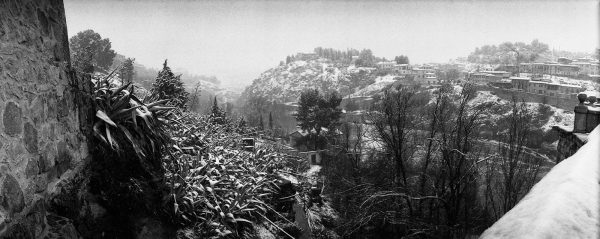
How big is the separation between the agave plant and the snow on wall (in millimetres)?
3453

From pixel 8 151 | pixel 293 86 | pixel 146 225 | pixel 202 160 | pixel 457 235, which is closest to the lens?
pixel 8 151

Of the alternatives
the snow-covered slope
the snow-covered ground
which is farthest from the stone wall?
the snow-covered slope

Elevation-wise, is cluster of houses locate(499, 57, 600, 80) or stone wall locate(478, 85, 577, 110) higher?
cluster of houses locate(499, 57, 600, 80)

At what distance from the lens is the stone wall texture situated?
2.36m

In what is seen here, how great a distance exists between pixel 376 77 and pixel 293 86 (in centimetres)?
3832

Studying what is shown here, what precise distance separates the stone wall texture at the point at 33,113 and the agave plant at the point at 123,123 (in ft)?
1.46

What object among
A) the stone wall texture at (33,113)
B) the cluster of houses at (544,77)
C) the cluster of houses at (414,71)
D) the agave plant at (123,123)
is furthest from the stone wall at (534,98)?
the stone wall texture at (33,113)

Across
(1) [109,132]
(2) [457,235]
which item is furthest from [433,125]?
(1) [109,132]

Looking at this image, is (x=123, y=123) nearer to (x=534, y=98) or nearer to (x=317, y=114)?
(x=317, y=114)

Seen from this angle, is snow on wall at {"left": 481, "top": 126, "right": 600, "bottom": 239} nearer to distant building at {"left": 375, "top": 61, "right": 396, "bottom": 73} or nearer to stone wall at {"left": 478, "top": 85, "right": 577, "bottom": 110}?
stone wall at {"left": 478, "top": 85, "right": 577, "bottom": 110}

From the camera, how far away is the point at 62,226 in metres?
2.93

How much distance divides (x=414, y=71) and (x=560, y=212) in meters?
129

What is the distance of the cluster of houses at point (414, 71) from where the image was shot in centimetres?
10664

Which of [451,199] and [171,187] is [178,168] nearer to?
[171,187]
